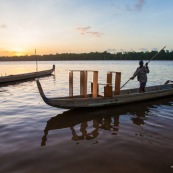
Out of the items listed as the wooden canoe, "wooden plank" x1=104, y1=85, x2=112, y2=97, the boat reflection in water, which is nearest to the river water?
the boat reflection in water

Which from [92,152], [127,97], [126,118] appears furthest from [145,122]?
[92,152]

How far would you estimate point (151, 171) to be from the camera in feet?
20.9

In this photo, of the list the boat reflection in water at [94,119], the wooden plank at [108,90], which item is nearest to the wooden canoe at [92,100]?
the wooden plank at [108,90]

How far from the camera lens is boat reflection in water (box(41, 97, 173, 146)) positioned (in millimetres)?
9850

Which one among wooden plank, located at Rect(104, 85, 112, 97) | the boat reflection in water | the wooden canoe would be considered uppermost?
wooden plank, located at Rect(104, 85, 112, 97)

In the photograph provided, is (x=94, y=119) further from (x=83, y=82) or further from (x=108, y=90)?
(x=83, y=82)

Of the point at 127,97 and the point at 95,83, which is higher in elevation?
the point at 95,83

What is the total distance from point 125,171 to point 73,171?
56.2 inches

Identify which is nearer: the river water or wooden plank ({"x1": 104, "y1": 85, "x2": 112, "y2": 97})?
the river water

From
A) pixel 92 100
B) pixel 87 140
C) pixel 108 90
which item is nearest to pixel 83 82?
pixel 92 100

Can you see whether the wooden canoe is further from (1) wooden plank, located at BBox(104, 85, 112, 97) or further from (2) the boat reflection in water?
(2) the boat reflection in water

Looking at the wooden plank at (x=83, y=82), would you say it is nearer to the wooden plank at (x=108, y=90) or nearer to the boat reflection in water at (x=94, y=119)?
the boat reflection in water at (x=94, y=119)

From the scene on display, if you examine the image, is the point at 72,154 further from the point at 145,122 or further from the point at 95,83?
the point at 95,83

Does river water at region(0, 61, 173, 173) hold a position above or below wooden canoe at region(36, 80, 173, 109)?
below
